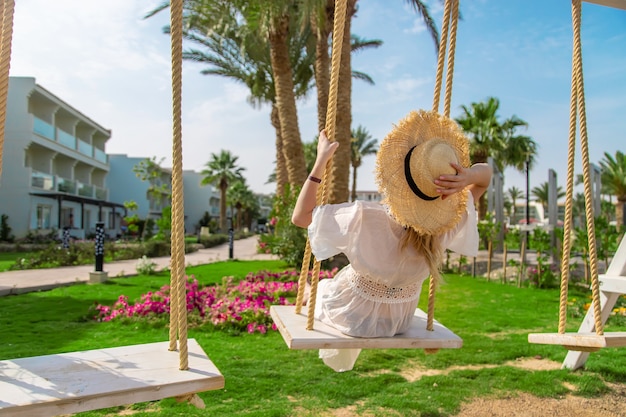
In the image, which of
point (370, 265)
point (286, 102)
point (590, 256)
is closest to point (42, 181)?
point (286, 102)

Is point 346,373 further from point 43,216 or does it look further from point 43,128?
point 43,216

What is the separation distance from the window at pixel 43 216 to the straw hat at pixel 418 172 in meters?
29.1

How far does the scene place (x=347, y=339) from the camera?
8.32 feet

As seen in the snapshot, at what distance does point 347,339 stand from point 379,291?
41 centimetres

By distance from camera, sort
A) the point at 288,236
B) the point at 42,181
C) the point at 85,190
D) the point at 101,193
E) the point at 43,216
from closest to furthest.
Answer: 1. the point at 288,236
2. the point at 42,181
3. the point at 43,216
4. the point at 85,190
5. the point at 101,193

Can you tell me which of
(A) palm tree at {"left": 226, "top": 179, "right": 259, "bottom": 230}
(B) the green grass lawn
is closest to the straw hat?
(B) the green grass lawn

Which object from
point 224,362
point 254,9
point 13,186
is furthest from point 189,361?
point 13,186

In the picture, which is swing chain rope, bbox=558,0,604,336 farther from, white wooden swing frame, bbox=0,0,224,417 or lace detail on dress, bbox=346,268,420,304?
white wooden swing frame, bbox=0,0,224,417

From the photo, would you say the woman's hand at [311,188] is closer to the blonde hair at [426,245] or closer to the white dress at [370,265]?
the white dress at [370,265]

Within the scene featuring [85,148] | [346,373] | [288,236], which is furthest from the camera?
[85,148]

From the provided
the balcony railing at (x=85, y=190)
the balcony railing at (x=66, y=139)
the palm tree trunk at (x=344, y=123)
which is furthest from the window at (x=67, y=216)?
the palm tree trunk at (x=344, y=123)

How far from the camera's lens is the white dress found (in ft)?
8.36

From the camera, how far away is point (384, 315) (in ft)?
9.17

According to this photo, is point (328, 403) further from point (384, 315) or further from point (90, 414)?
point (90, 414)
